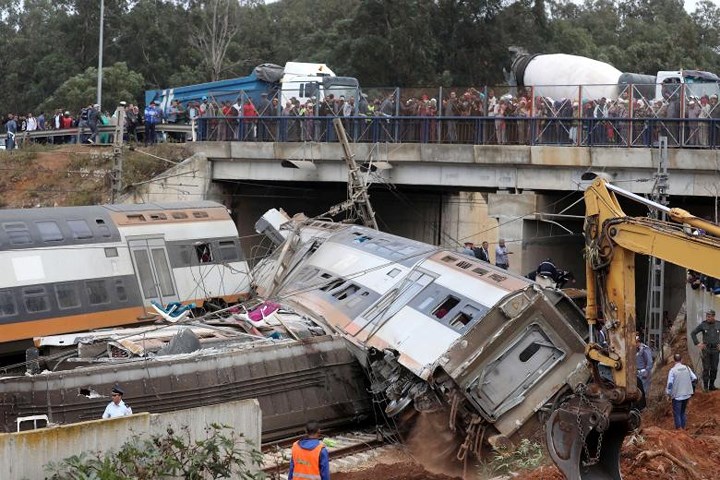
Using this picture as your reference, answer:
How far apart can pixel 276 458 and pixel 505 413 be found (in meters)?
3.95

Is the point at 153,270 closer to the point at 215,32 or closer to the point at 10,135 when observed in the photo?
the point at 10,135

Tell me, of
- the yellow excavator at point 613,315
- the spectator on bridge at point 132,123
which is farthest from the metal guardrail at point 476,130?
the yellow excavator at point 613,315

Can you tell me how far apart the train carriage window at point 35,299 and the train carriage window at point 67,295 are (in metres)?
0.37

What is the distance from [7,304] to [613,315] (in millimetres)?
14354

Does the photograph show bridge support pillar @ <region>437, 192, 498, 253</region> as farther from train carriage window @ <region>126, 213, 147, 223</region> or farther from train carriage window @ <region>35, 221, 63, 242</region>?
train carriage window @ <region>35, 221, 63, 242</region>

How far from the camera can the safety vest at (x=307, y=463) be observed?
12.0 meters

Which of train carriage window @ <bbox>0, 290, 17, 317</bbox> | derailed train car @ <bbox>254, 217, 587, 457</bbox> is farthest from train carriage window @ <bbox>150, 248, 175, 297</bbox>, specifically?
derailed train car @ <bbox>254, 217, 587, 457</bbox>

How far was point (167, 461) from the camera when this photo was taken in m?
12.5

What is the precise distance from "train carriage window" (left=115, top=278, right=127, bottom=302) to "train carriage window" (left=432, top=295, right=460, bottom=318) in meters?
8.62

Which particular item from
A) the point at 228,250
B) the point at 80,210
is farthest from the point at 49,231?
the point at 228,250

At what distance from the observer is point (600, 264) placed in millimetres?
14578

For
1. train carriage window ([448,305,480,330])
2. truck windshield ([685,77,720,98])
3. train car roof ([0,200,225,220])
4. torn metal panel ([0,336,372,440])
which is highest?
truck windshield ([685,77,720,98])

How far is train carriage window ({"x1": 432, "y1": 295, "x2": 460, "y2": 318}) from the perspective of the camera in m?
21.1

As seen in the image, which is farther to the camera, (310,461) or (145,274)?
(145,274)
